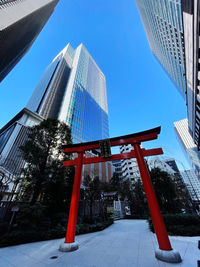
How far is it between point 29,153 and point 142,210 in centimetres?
1960

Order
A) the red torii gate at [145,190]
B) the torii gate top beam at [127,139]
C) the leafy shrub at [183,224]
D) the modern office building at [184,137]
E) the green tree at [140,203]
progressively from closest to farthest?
the red torii gate at [145,190], the torii gate top beam at [127,139], the leafy shrub at [183,224], the green tree at [140,203], the modern office building at [184,137]

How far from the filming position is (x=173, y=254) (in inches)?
125

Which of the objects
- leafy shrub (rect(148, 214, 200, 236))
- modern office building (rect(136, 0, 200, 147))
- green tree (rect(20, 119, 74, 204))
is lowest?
leafy shrub (rect(148, 214, 200, 236))

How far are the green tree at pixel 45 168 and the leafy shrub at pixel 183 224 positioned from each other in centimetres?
820

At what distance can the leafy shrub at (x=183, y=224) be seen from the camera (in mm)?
5891

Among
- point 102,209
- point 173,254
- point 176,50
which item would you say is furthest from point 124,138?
point 176,50

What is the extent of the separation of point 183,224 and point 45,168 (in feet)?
35.3

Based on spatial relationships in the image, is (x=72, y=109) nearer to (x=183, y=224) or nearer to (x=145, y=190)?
(x=145, y=190)

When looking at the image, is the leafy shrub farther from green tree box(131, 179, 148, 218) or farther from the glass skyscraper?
the glass skyscraper

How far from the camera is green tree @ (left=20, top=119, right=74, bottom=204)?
8516 mm

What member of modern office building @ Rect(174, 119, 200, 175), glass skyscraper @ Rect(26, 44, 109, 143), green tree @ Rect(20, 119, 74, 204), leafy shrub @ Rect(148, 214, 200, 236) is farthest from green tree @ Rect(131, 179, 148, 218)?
modern office building @ Rect(174, 119, 200, 175)

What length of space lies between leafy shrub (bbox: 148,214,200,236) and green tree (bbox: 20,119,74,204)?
8198 mm

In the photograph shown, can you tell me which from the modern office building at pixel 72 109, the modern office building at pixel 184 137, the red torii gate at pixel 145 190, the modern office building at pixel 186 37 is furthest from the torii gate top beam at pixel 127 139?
the modern office building at pixel 184 137

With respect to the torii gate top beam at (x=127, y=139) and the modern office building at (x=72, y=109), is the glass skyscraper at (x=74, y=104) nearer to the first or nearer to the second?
the modern office building at (x=72, y=109)
